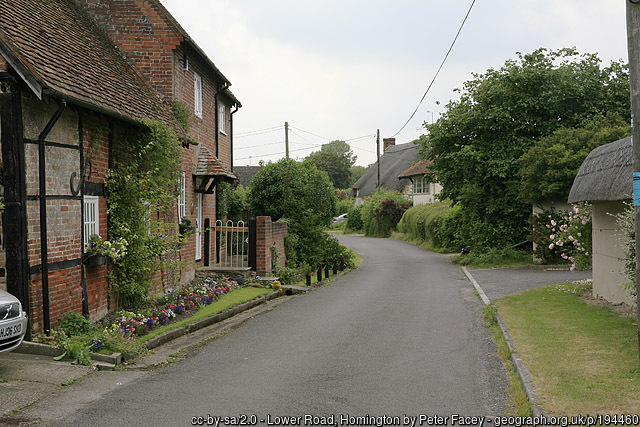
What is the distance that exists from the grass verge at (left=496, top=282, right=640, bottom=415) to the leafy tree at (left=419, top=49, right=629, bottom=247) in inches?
486

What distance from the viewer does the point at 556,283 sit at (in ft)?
55.9

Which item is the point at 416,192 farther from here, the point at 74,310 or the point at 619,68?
the point at 74,310

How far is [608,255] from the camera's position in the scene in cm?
1250

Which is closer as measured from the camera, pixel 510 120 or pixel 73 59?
pixel 73 59

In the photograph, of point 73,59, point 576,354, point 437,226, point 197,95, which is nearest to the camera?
point 576,354

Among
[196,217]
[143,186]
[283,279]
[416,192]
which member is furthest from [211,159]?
[416,192]

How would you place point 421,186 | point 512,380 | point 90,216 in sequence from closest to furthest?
point 512,380 < point 90,216 < point 421,186

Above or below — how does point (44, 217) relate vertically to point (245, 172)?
below

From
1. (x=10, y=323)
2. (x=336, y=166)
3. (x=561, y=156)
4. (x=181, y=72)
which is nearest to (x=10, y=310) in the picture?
(x=10, y=323)

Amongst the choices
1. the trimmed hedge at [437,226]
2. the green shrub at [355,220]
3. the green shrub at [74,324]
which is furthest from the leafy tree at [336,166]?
the green shrub at [74,324]

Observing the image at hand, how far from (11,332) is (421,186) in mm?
46087

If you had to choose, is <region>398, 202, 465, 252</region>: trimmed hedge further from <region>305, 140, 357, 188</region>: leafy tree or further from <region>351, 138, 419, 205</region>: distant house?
<region>305, 140, 357, 188</region>: leafy tree

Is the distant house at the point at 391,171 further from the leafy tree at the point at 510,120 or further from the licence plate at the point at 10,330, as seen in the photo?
the licence plate at the point at 10,330

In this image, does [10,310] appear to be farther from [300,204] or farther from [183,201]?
[300,204]
